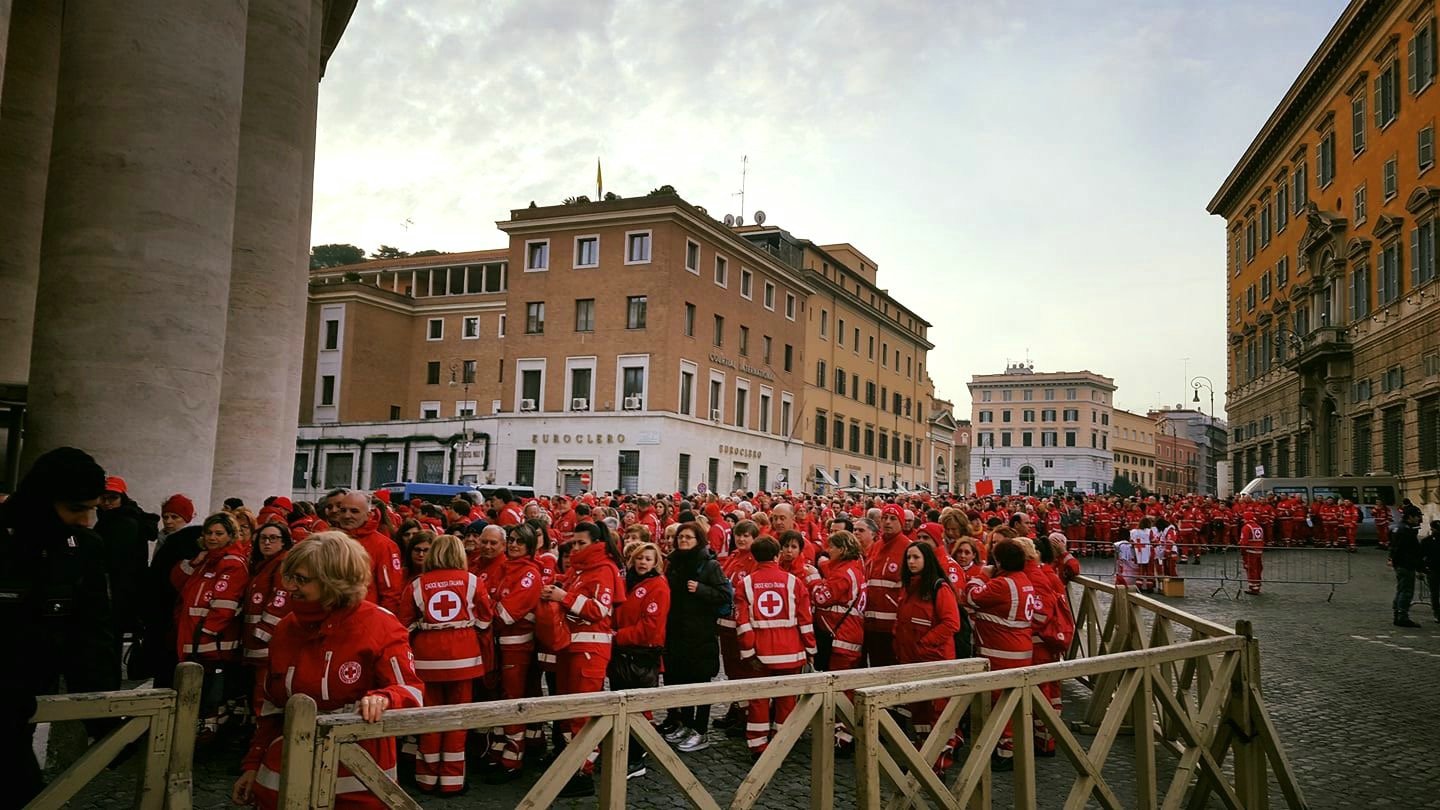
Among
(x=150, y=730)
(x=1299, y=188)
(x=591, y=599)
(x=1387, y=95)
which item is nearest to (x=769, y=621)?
(x=591, y=599)

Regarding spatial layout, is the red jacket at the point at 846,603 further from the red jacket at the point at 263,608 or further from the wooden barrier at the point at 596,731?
the red jacket at the point at 263,608

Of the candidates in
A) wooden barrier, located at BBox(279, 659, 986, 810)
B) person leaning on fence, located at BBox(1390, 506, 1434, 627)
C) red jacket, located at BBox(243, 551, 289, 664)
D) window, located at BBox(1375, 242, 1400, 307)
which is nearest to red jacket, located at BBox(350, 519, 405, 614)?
red jacket, located at BBox(243, 551, 289, 664)

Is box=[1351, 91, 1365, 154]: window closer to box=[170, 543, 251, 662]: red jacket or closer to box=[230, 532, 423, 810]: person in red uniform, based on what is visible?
box=[170, 543, 251, 662]: red jacket

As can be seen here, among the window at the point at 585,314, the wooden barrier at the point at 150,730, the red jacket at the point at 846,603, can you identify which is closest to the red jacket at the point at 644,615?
the red jacket at the point at 846,603

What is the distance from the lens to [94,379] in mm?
9797

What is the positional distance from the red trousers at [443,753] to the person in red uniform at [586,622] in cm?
73

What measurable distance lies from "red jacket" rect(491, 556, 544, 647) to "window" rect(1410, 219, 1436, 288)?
33.9 metres

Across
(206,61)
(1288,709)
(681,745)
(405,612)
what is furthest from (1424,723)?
(206,61)

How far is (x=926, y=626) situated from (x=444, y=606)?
12.0 ft

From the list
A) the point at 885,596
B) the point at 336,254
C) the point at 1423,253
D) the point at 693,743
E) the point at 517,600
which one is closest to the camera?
the point at 517,600

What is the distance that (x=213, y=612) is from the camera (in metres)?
6.34

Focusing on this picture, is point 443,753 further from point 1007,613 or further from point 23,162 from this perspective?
point 23,162

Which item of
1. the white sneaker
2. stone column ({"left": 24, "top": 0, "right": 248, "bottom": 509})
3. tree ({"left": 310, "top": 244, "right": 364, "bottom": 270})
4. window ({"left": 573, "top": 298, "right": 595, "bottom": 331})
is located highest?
tree ({"left": 310, "top": 244, "right": 364, "bottom": 270})

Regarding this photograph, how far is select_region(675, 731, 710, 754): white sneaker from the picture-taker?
7.25m
